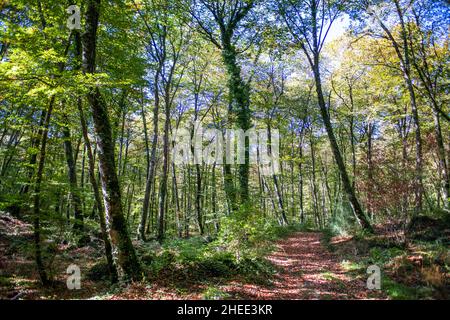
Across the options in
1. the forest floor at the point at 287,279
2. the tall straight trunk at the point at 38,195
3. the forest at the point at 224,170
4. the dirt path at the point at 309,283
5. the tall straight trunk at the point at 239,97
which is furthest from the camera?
the tall straight trunk at the point at 239,97

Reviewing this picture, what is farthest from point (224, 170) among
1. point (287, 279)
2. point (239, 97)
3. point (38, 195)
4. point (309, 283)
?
point (38, 195)

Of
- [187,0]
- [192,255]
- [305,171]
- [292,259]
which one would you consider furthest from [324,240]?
[305,171]

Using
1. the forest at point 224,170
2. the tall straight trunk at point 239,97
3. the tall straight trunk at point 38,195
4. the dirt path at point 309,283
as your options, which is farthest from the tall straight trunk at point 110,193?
the tall straight trunk at point 239,97

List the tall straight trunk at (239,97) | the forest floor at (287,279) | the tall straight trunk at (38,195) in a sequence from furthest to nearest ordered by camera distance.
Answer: the tall straight trunk at (239,97) < the tall straight trunk at (38,195) < the forest floor at (287,279)

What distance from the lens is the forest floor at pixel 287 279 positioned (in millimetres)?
6055

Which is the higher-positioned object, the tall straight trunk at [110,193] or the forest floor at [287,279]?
the tall straight trunk at [110,193]

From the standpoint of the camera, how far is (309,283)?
294 inches

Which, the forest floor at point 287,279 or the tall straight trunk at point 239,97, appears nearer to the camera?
the forest floor at point 287,279

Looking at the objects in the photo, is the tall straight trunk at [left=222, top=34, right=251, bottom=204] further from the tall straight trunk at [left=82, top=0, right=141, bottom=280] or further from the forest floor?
the tall straight trunk at [left=82, top=0, right=141, bottom=280]

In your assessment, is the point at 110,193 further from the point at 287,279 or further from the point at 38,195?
the point at 287,279

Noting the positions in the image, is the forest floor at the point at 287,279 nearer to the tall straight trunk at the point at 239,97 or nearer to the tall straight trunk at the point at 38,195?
the tall straight trunk at the point at 38,195

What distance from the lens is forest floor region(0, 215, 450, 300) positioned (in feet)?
19.9
